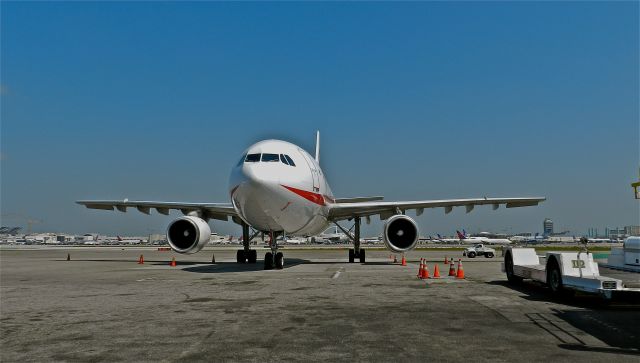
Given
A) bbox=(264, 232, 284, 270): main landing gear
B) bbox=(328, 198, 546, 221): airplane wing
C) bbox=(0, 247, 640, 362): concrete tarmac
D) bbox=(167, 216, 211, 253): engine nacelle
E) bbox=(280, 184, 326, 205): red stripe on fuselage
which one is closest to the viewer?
bbox=(0, 247, 640, 362): concrete tarmac

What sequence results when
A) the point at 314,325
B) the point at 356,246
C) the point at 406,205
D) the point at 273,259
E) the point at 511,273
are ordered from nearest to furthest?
1. the point at 314,325
2. the point at 511,273
3. the point at 273,259
4. the point at 406,205
5. the point at 356,246

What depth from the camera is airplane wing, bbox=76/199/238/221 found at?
2294 cm

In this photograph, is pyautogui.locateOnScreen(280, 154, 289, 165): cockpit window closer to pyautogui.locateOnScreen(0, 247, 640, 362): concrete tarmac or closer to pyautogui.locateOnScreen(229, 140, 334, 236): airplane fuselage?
pyautogui.locateOnScreen(229, 140, 334, 236): airplane fuselage

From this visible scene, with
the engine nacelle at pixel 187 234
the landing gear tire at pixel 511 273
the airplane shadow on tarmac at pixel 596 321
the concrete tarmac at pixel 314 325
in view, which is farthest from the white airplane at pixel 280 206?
the airplane shadow on tarmac at pixel 596 321

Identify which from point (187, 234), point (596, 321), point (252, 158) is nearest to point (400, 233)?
point (252, 158)

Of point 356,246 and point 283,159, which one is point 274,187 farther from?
point 356,246

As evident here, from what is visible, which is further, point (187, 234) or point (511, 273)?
point (187, 234)

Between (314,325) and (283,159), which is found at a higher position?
(283,159)

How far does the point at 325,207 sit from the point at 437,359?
1714 centimetres

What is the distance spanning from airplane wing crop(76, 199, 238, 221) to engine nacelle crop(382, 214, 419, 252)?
6.77m

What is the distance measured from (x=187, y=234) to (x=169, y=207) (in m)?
4.23

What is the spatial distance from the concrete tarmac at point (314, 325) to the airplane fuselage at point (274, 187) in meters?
4.32

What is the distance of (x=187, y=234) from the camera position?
20953 mm

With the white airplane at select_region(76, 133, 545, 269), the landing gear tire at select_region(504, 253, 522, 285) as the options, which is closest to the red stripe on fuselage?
the white airplane at select_region(76, 133, 545, 269)
